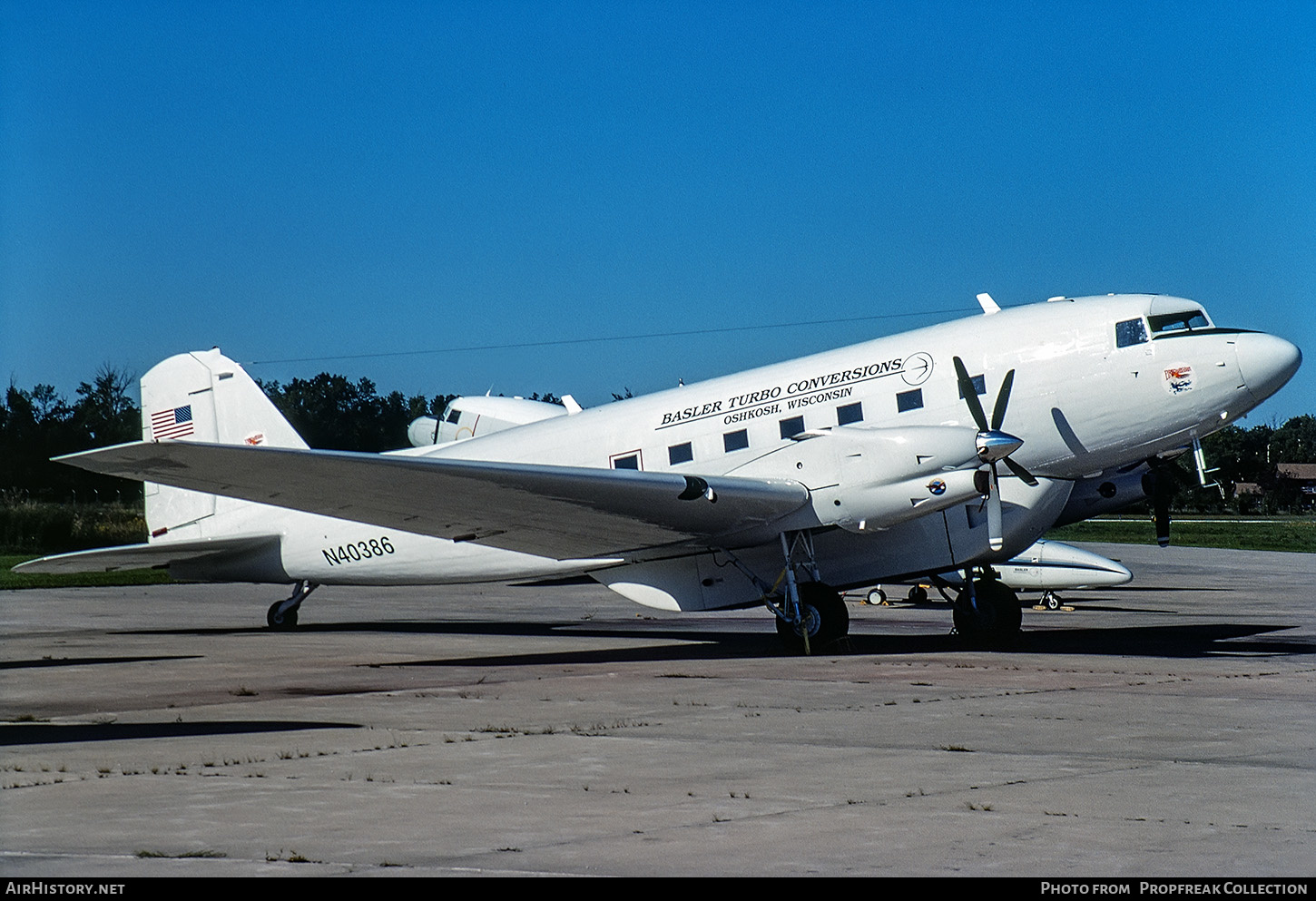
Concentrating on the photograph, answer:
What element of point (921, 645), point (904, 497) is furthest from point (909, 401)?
point (921, 645)

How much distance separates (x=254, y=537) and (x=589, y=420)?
230 inches

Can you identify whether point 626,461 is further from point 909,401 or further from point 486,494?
point 909,401

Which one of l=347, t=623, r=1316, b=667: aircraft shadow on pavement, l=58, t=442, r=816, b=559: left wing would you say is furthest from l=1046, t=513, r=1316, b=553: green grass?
Answer: l=58, t=442, r=816, b=559: left wing

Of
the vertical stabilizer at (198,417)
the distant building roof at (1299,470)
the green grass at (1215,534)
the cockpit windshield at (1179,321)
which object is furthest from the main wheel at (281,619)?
the distant building roof at (1299,470)

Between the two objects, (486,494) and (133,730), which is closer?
(133,730)

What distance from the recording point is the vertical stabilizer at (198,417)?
21750 millimetres

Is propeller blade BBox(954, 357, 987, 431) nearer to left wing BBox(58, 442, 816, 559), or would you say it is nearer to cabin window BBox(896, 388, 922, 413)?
cabin window BBox(896, 388, 922, 413)

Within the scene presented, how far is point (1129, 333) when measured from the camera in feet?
56.1

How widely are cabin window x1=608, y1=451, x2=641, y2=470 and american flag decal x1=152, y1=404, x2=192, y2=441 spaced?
7235mm

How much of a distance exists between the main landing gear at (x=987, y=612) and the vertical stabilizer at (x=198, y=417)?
35.1ft

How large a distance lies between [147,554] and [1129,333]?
48.3ft

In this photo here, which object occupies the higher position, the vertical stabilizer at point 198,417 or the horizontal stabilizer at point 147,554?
the vertical stabilizer at point 198,417

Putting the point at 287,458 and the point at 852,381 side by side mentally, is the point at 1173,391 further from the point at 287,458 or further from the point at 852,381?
the point at 287,458

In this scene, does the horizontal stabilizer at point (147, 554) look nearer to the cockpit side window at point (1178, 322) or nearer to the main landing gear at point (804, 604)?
the main landing gear at point (804, 604)
